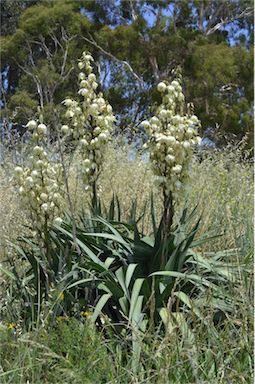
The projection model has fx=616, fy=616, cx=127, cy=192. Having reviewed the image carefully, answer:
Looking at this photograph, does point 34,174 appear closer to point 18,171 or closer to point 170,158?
point 18,171

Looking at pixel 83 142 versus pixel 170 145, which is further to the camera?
pixel 83 142

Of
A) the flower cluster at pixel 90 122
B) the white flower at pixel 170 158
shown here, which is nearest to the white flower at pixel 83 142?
the flower cluster at pixel 90 122

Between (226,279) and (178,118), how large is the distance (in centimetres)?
78

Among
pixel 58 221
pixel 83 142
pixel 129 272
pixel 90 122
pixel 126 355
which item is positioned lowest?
pixel 126 355

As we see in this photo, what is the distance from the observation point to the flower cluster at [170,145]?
109 inches

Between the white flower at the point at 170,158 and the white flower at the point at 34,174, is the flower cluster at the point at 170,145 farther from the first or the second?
the white flower at the point at 34,174

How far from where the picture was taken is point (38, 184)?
2.86 meters

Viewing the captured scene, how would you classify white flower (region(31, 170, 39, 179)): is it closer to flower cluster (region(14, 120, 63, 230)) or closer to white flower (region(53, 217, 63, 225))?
flower cluster (region(14, 120, 63, 230))

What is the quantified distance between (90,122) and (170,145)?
617mm

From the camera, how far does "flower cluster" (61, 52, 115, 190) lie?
316 centimetres

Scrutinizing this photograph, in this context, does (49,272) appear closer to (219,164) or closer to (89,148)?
(89,148)

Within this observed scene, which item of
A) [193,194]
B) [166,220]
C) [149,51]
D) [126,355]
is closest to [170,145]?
[166,220]

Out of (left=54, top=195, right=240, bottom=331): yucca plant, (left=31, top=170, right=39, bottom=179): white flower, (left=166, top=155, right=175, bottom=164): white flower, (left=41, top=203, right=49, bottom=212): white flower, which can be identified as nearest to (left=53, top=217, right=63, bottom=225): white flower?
(left=54, top=195, right=240, bottom=331): yucca plant

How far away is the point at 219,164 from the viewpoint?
6.23 metres
